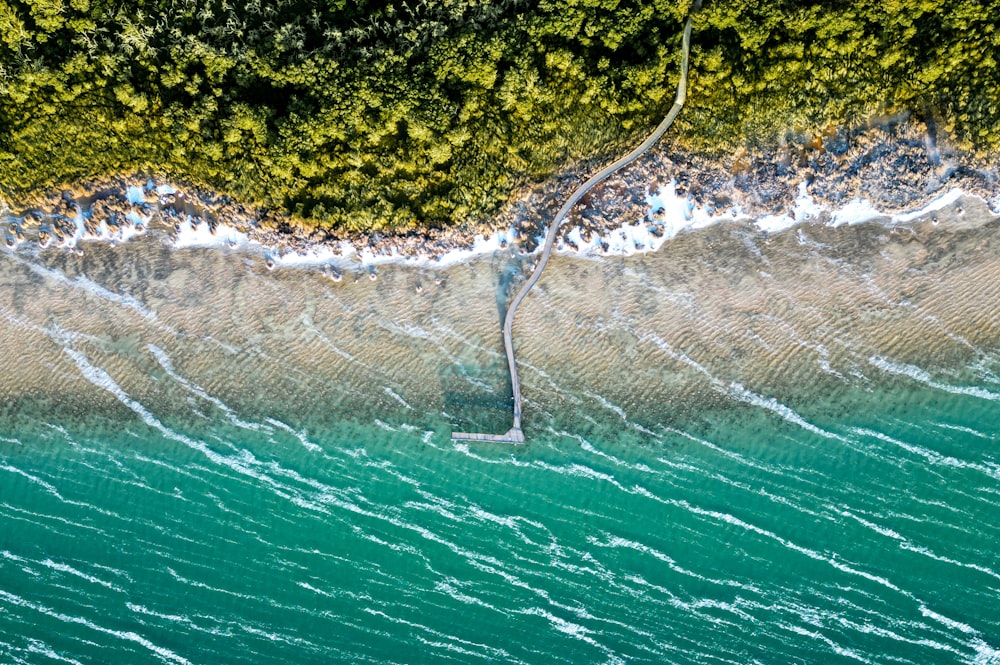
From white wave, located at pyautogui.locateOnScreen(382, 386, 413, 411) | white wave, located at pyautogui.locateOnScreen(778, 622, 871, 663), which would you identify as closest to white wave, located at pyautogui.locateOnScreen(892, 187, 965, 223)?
white wave, located at pyautogui.locateOnScreen(778, 622, 871, 663)

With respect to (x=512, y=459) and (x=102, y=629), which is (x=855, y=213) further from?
(x=102, y=629)

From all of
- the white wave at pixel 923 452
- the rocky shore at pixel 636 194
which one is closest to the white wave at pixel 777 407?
the white wave at pixel 923 452

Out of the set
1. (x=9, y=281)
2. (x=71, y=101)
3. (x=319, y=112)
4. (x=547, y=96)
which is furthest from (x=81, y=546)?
(x=547, y=96)

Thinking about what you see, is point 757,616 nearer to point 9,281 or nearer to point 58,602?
point 58,602

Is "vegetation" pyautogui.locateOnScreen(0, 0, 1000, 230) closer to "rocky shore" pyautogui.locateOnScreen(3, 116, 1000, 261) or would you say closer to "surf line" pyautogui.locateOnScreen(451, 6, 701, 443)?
"surf line" pyautogui.locateOnScreen(451, 6, 701, 443)

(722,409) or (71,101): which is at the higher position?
(71,101)

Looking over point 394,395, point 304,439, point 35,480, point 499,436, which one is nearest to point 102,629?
point 35,480
